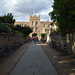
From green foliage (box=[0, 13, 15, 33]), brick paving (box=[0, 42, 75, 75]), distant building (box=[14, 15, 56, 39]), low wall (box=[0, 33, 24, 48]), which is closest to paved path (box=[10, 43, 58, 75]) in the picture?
brick paving (box=[0, 42, 75, 75])

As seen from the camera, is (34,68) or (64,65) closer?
(34,68)

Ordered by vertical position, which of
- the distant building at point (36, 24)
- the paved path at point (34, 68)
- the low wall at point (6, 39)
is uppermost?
the distant building at point (36, 24)

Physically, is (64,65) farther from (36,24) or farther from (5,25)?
(36,24)

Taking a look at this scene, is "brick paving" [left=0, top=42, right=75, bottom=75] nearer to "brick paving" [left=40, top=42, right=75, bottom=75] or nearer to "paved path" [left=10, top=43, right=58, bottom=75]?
"brick paving" [left=40, top=42, right=75, bottom=75]

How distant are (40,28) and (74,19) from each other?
5413cm

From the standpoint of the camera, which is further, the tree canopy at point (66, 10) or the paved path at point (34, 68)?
the tree canopy at point (66, 10)

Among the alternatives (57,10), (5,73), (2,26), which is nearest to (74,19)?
(57,10)

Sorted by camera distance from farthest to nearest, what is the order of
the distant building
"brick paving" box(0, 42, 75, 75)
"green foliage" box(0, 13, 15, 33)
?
the distant building
"green foliage" box(0, 13, 15, 33)
"brick paving" box(0, 42, 75, 75)

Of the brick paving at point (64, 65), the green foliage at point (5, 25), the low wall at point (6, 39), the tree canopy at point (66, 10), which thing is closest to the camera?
the brick paving at point (64, 65)

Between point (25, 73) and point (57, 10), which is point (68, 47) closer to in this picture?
point (57, 10)

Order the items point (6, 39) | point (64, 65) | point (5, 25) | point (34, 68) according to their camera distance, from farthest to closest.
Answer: point (6, 39) < point (5, 25) < point (64, 65) < point (34, 68)

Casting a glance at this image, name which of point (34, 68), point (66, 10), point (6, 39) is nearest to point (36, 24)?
point (6, 39)

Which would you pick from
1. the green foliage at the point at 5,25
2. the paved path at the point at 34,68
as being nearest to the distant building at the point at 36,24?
the green foliage at the point at 5,25

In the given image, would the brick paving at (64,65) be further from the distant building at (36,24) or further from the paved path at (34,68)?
the distant building at (36,24)
